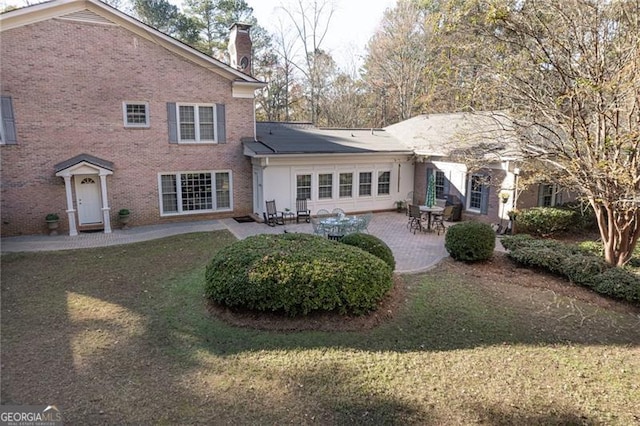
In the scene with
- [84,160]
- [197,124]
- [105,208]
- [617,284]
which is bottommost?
[617,284]

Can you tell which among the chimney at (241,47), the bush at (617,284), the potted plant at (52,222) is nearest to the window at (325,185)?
the chimney at (241,47)

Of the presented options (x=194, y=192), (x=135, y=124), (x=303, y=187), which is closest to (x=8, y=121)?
(x=135, y=124)

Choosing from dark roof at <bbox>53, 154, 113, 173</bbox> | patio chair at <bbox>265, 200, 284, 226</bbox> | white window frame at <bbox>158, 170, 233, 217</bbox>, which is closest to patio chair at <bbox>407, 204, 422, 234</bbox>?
patio chair at <bbox>265, 200, 284, 226</bbox>

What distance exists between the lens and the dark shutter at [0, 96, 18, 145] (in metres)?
12.6

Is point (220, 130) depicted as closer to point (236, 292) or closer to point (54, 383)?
point (236, 292)

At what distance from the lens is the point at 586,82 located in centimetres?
725

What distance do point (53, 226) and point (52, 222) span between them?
14cm

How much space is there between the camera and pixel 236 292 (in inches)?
273

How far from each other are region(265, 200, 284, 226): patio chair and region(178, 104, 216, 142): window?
345cm

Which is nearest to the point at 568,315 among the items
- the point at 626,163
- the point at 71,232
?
the point at 626,163

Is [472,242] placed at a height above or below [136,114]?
below

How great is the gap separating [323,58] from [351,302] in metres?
30.4

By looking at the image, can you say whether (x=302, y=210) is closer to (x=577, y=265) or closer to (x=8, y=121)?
(x=577, y=265)

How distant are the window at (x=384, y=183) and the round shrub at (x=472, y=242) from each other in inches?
301
